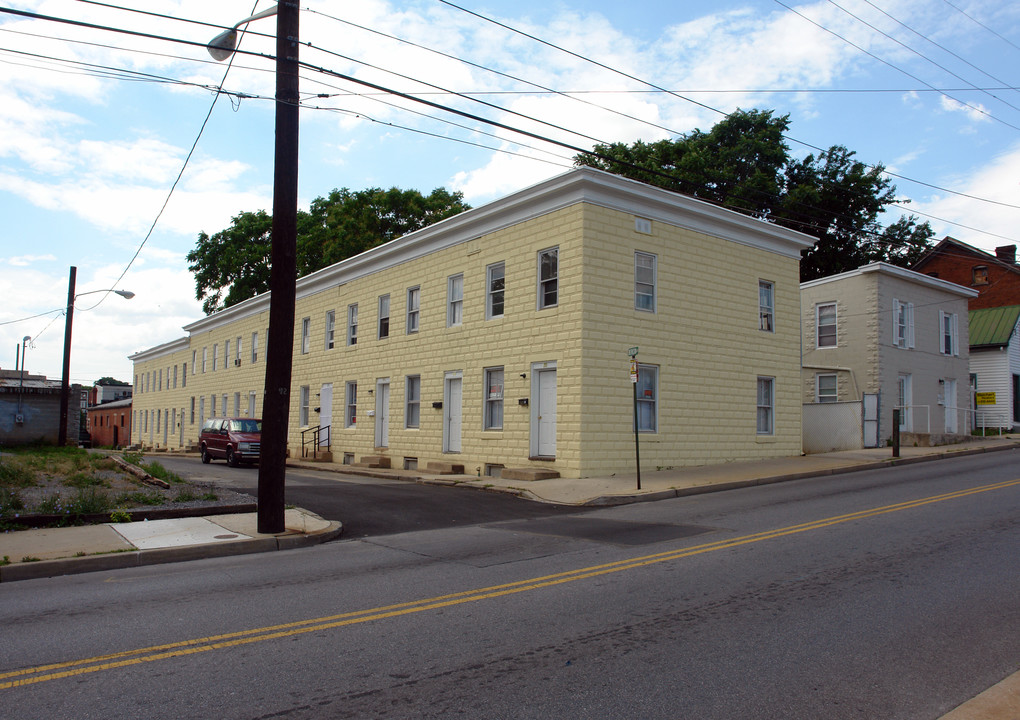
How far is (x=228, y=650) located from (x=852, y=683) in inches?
170

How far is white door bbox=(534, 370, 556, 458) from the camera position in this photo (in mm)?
19078

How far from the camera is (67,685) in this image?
4945mm

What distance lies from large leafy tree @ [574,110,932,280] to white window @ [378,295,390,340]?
42.5 ft

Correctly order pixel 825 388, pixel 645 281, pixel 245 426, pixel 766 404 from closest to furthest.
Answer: pixel 645 281
pixel 766 404
pixel 245 426
pixel 825 388

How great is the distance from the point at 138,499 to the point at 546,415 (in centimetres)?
957

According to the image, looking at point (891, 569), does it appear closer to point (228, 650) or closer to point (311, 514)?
point (228, 650)

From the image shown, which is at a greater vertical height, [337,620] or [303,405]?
[303,405]

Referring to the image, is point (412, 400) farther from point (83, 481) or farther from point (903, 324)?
point (903, 324)

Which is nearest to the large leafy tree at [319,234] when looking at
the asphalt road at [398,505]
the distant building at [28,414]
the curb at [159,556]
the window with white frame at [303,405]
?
the window with white frame at [303,405]

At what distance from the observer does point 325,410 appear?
30422 millimetres

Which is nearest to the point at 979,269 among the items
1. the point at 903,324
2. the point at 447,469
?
the point at 903,324

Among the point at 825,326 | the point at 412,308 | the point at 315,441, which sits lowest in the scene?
the point at 315,441

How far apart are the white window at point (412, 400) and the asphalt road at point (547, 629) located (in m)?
14.1

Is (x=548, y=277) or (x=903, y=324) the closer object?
(x=548, y=277)
